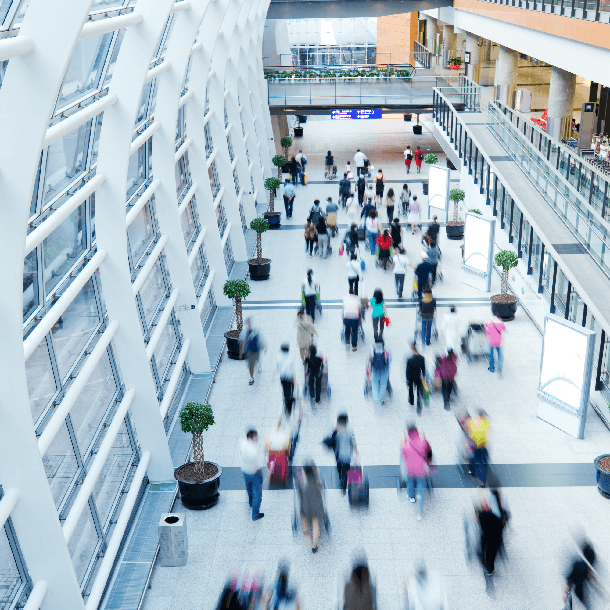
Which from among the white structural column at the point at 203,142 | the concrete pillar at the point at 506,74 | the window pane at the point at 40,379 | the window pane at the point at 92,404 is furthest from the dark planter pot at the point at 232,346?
the concrete pillar at the point at 506,74

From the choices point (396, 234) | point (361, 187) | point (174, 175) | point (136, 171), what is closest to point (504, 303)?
point (396, 234)

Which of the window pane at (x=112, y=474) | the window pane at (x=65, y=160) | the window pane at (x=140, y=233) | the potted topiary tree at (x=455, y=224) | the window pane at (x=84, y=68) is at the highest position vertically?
the window pane at (x=84, y=68)

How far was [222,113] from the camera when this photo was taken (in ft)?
72.7

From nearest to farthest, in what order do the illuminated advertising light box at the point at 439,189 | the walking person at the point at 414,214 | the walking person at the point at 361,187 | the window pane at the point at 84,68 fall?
the window pane at the point at 84,68
the walking person at the point at 414,214
the illuminated advertising light box at the point at 439,189
the walking person at the point at 361,187

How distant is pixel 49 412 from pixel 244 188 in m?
18.3

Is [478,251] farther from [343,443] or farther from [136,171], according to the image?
[343,443]

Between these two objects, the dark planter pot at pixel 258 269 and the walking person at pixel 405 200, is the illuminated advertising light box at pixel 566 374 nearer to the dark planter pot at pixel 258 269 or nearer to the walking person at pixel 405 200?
the dark planter pot at pixel 258 269

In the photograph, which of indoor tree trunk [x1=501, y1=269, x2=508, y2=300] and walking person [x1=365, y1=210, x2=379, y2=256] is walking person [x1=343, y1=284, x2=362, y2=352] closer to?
indoor tree trunk [x1=501, y1=269, x2=508, y2=300]

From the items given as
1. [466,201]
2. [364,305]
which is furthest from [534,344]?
[466,201]

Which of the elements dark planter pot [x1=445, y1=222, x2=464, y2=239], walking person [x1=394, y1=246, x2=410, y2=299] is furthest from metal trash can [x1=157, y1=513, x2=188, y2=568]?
dark planter pot [x1=445, y1=222, x2=464, y2=239]

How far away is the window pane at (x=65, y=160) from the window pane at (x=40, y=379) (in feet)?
6.14

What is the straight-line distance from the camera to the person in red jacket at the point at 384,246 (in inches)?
869

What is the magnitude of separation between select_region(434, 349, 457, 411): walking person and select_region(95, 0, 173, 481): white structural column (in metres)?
4.94

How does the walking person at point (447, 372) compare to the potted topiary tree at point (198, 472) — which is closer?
A: the potted topiary tree at point (198, 472)
